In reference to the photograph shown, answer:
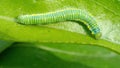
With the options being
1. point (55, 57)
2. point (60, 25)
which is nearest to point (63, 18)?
point (60, 25)

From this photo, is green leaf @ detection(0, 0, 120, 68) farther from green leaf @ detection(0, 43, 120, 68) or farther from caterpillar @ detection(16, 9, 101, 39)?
green leaf @ detection(0, 43, 120, 68)

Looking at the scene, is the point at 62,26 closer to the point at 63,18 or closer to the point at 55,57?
the point at 63,18

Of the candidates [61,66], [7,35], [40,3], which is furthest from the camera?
[61,66]

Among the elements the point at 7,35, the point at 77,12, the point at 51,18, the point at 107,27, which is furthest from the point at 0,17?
the point at 107,27

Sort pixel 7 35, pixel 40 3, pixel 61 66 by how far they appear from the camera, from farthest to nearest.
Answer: pixel 61 66 < pixel 40 3 < pixel 7 35

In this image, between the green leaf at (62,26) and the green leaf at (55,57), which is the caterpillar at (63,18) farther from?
the green leaf at (55,57)

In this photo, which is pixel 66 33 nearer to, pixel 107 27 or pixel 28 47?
pixel 107 27

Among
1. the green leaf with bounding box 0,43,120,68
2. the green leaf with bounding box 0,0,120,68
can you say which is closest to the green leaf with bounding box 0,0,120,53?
the green leaf with bounding box 0,0,120,68

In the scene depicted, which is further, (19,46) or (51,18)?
(19,46)
